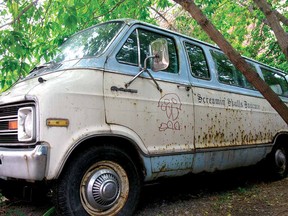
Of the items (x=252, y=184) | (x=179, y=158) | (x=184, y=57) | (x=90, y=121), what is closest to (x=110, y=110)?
(x=90, y=121)

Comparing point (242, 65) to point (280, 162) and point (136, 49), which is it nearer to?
point (136, 49)

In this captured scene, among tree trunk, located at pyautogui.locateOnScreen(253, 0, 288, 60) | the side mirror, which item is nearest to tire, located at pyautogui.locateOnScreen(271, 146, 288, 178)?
tree trunk, located at pyautogui.locateOnScreen(253, 0, 288, 60)

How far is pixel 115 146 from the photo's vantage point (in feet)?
10.7

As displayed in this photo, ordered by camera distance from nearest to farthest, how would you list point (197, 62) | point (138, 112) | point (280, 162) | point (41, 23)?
point (138, 112), point (197, 62), point (41, 23), point (280, 162)

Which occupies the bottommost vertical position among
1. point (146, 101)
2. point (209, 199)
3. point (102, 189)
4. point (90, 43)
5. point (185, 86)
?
point (209, 199)

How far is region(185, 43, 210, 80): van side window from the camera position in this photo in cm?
443

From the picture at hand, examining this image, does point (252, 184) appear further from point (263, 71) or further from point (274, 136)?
point (263, 71)

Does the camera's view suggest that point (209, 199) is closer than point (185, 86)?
No

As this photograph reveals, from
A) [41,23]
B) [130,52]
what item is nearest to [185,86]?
[130,52]

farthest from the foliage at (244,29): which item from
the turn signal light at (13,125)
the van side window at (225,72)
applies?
the turn signal light at (13,125)

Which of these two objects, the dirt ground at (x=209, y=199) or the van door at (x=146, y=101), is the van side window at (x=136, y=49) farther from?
the dirt ground at (x=209, y=199)

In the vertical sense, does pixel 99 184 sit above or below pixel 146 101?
below

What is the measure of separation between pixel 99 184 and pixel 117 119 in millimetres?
673

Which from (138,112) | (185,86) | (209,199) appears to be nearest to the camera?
(138,112)
